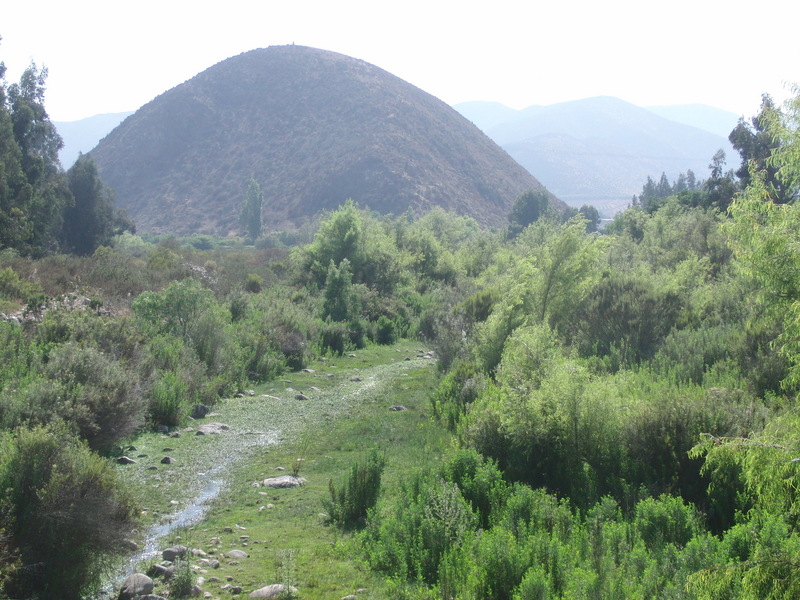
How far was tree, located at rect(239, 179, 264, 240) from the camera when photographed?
84.2 m

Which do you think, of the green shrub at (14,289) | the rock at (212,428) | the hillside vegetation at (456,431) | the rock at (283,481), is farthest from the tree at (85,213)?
the rock at (283,481)

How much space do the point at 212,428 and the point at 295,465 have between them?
2.78 metres

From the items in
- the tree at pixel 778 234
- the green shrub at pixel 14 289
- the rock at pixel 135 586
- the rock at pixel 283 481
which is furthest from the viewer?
the green shrub at pixel 14 289

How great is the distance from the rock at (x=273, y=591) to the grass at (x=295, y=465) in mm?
117

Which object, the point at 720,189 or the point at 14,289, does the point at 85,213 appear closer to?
the point at 14,289

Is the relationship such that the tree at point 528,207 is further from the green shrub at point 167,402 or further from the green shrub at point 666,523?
the green shrub at point 666,523

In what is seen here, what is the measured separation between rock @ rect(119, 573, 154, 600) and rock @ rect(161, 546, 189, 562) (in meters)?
0.60

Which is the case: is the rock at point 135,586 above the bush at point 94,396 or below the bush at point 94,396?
below

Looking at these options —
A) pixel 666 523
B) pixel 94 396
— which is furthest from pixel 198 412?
pixel 666 523

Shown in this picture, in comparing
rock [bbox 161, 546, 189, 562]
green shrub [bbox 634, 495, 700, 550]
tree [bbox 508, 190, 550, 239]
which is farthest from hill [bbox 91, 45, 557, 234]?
rock [bbox 161, 546, 189, 562]

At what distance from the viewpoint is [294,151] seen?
106 metres

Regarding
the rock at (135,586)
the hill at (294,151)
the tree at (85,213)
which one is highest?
the hill at (294,151)

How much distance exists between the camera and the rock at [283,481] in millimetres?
9969

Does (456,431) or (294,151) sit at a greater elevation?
(294,151)
